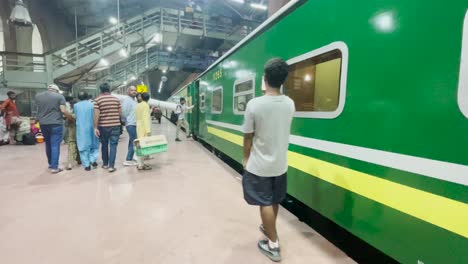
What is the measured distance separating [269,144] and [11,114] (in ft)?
31.2

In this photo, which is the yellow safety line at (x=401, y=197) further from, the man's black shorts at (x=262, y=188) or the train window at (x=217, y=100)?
the train window at (x=217, y=100)

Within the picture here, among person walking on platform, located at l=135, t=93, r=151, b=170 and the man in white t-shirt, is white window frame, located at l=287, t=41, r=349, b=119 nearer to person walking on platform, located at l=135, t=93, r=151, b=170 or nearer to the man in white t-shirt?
→ the man in white t-shirt

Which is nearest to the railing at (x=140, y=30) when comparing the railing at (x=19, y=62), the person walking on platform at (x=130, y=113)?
the railing at (x=19, y=62)

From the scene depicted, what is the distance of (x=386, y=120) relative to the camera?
1.81 metres

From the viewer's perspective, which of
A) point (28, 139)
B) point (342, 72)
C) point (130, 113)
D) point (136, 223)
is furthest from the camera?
point (28, 139)

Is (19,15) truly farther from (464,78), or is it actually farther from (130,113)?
(464,78)

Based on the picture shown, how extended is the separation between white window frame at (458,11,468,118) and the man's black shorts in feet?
4.11

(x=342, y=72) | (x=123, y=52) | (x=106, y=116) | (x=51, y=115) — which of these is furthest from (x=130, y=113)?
(x=123, y=52)

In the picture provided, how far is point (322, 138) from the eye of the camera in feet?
8.12

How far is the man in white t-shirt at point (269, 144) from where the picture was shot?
2.05 m

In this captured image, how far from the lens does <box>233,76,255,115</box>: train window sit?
166 inches

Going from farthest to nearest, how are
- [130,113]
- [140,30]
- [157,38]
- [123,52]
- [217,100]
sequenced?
[157,38] → [140,30] → [123,52] → [217,100] → [130,113]

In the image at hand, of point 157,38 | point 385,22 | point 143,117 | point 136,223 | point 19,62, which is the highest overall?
point 157,38

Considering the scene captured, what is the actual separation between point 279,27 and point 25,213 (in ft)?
12.4
